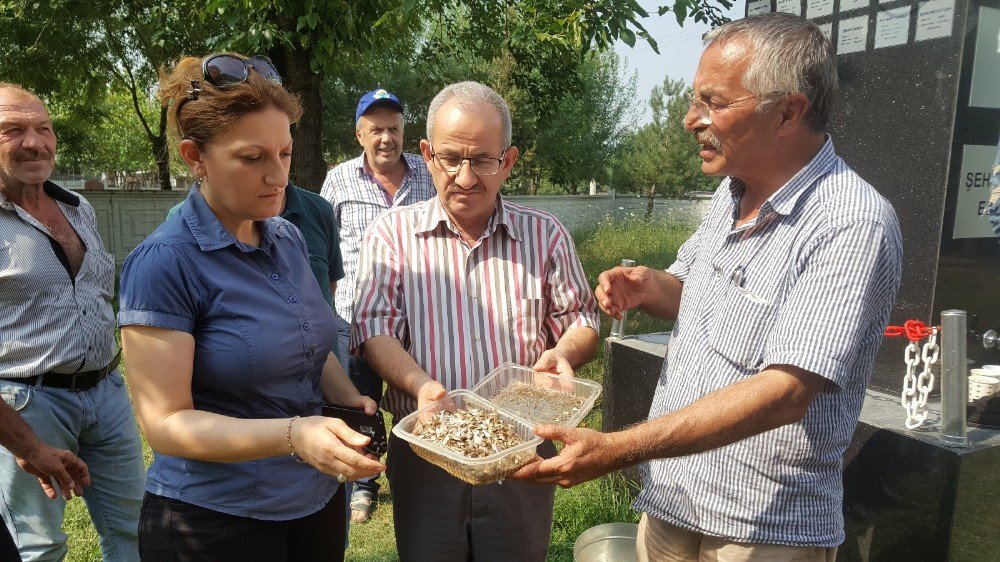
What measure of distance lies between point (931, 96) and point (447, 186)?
2367mm

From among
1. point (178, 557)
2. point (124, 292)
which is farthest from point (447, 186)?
point (178, 557)

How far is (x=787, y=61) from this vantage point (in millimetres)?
1704

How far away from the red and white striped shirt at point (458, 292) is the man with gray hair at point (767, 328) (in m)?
0.46

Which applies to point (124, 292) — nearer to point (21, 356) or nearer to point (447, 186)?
point (447, 186)

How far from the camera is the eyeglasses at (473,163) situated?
2.06 m

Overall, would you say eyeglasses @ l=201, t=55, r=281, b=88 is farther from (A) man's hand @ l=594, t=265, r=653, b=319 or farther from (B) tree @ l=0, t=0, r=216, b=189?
(B) tree @ l=0, t=0, r=216, b=189

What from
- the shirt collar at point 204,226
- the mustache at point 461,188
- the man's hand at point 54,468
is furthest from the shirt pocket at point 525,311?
the man's hand at point 54,468

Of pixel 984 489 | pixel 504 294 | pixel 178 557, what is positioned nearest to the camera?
pixel 178 557

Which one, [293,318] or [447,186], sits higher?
[447,186]

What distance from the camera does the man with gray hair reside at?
1.58m

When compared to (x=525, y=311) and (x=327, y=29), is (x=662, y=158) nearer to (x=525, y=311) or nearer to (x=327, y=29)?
(x=327, y=29)

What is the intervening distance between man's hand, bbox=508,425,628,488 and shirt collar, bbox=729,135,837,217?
728 mm

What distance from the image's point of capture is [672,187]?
36250 mm

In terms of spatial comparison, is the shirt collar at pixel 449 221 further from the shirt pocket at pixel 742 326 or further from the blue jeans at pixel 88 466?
the blue jeans at pixel 88 466
